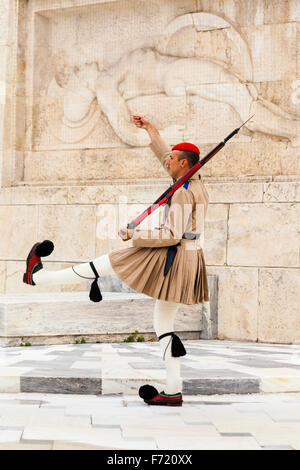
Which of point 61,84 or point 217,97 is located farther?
point 61,84

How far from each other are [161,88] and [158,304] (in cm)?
508

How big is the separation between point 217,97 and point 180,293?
16.0 ft

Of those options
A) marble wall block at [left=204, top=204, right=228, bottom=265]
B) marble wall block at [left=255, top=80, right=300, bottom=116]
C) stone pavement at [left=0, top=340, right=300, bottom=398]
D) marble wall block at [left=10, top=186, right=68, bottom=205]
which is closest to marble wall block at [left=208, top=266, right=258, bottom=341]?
marble wall block at [left=204, top=204, right=228, bottom=265]

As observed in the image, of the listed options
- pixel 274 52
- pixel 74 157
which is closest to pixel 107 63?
pixel 74 157

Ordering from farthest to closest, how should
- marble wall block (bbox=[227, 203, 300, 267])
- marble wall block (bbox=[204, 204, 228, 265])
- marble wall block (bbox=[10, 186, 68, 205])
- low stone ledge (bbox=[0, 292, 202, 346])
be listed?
marble wall block (bbox=[10, 186, 68, 205]) < marble wall block (bbox=[204, 204, 228, 265]) < marble wall block (bbox=[227, 203, 300, 267]) < low stone ledge (bbox=[0, 292, 202, 346])

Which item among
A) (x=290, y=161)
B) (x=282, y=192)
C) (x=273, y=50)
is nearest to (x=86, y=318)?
(x=282, y=192)

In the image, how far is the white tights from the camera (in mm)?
4562

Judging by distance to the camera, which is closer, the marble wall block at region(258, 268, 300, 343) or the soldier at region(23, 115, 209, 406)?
the soldier at region(23, 115, 209, 406)

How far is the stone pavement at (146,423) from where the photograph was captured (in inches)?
145

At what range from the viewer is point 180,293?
14.7ft

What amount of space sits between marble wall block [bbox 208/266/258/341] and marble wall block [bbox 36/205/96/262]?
5.80 ft

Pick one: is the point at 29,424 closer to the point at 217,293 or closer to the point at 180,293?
the point at 180,293

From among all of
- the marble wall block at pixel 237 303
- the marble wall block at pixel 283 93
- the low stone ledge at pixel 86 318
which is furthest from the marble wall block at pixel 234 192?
the marble wall block at pixel 283 93

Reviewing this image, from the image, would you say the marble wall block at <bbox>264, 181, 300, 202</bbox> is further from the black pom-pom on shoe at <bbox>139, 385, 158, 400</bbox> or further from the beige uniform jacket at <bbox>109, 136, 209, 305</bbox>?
the black pom-pom on shoe at <bbox>139, 385, 158, 400</bbox>
